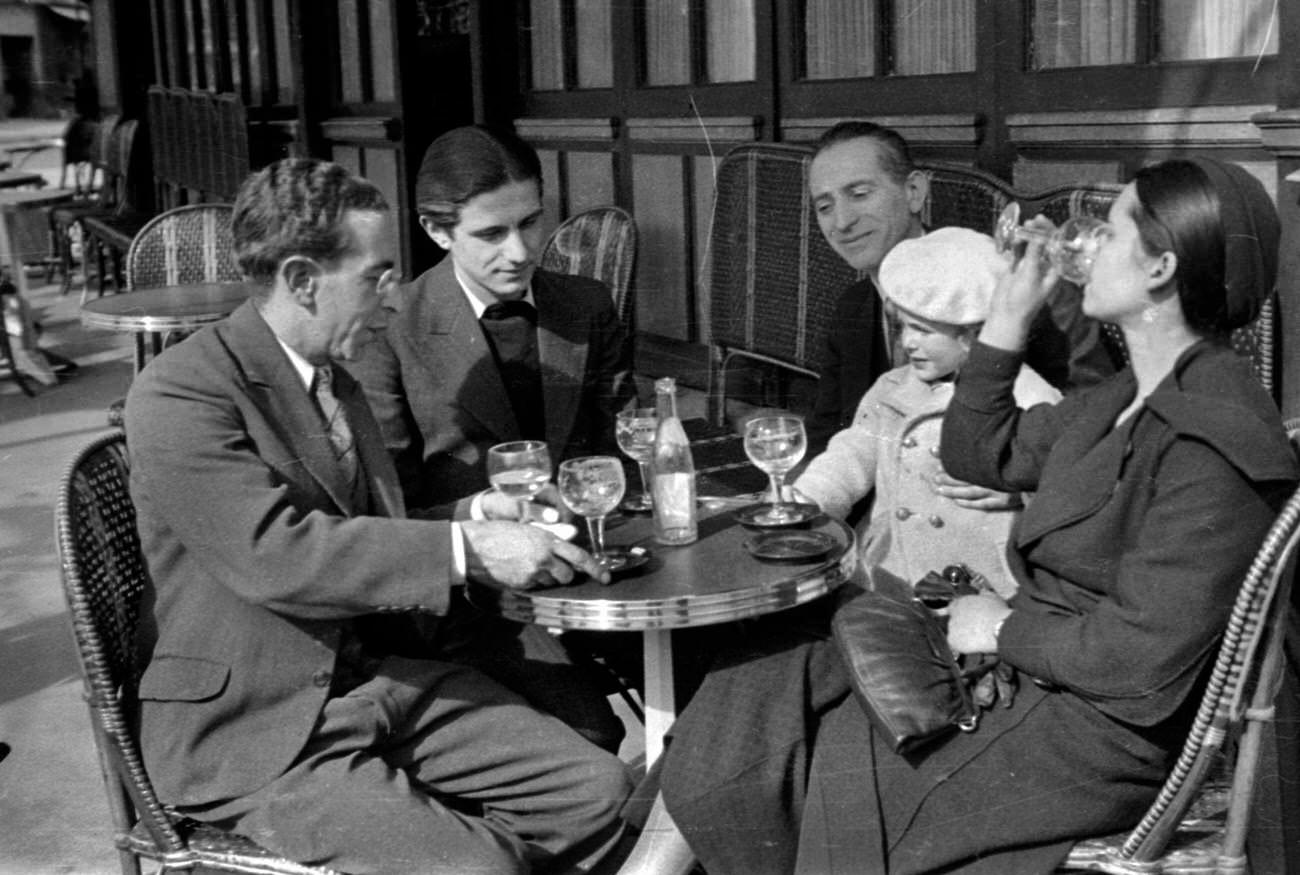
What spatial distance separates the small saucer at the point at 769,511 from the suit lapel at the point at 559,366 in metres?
0.83

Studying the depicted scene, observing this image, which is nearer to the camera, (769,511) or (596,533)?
(596,533)

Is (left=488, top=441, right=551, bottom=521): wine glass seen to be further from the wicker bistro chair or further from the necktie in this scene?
the wicker bistro chair

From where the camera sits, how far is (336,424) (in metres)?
2.93

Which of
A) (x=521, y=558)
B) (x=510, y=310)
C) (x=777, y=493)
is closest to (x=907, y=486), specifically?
(x=777, y=493)

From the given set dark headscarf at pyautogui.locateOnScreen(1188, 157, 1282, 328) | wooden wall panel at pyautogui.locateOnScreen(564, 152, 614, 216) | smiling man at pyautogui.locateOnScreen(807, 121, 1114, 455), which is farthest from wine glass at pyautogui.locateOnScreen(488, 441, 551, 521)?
wooden wall panel at pyautogui.locateOnScreen(564, 152, 614, 216)

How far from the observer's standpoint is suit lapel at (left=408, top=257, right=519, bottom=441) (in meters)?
3.73

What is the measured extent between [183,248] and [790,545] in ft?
17.5

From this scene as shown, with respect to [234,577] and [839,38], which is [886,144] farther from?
[234,577]

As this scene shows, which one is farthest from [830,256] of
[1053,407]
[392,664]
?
[392,664]

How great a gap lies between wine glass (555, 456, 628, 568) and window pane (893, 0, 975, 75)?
296 centimetres

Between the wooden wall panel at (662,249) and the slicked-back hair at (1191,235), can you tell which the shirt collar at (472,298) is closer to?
the slicked-back hair at (1191,235)

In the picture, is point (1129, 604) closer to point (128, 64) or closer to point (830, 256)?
point (830, 256)

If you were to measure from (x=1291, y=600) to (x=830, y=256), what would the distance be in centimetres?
287

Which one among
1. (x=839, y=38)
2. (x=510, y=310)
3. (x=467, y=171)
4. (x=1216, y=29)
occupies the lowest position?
(x=510, y=310)
